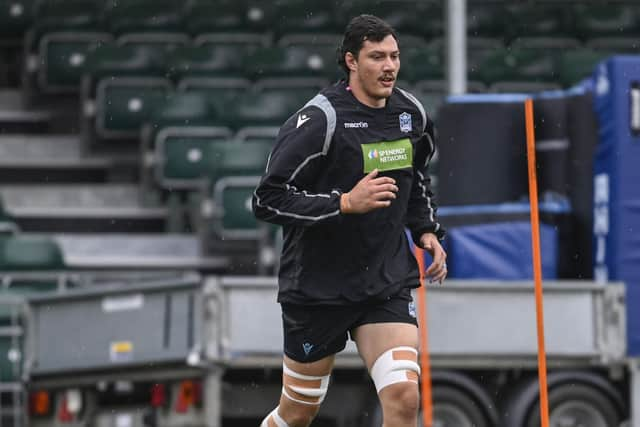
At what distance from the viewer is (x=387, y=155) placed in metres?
5.94

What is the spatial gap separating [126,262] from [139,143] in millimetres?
2507

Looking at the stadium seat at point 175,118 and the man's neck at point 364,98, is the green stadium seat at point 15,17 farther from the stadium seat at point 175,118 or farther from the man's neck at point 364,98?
the man's neck at point 364,98

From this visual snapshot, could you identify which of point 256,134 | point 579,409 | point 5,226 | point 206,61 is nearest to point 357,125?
point 579,409

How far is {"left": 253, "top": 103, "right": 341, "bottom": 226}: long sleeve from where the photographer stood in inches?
228

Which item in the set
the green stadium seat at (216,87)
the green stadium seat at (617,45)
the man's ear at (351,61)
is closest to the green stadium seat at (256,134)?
the green stadium seat at (216,87)

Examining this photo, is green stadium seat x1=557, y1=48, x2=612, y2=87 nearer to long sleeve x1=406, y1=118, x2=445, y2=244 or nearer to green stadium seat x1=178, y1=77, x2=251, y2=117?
green stadium seat x1=178, y1=77, x2=251, y2=117

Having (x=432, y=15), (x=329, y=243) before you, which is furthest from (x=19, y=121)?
(x=329, y=243)

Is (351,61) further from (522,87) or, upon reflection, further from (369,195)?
(522,87)

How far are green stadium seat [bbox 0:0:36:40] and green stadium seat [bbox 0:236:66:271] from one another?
615 centimetres

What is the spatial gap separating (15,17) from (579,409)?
10.4 meters

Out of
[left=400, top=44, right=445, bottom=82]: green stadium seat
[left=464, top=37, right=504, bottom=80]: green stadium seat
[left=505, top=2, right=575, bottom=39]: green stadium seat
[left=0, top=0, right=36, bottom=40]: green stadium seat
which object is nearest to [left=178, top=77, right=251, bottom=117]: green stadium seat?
[left=400, top=44, right=445, bottom=82]: green stadium seat

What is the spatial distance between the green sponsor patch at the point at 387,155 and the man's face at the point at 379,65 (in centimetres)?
19

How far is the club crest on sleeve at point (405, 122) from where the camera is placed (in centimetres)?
602

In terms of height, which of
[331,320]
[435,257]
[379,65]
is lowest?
[331,320]
